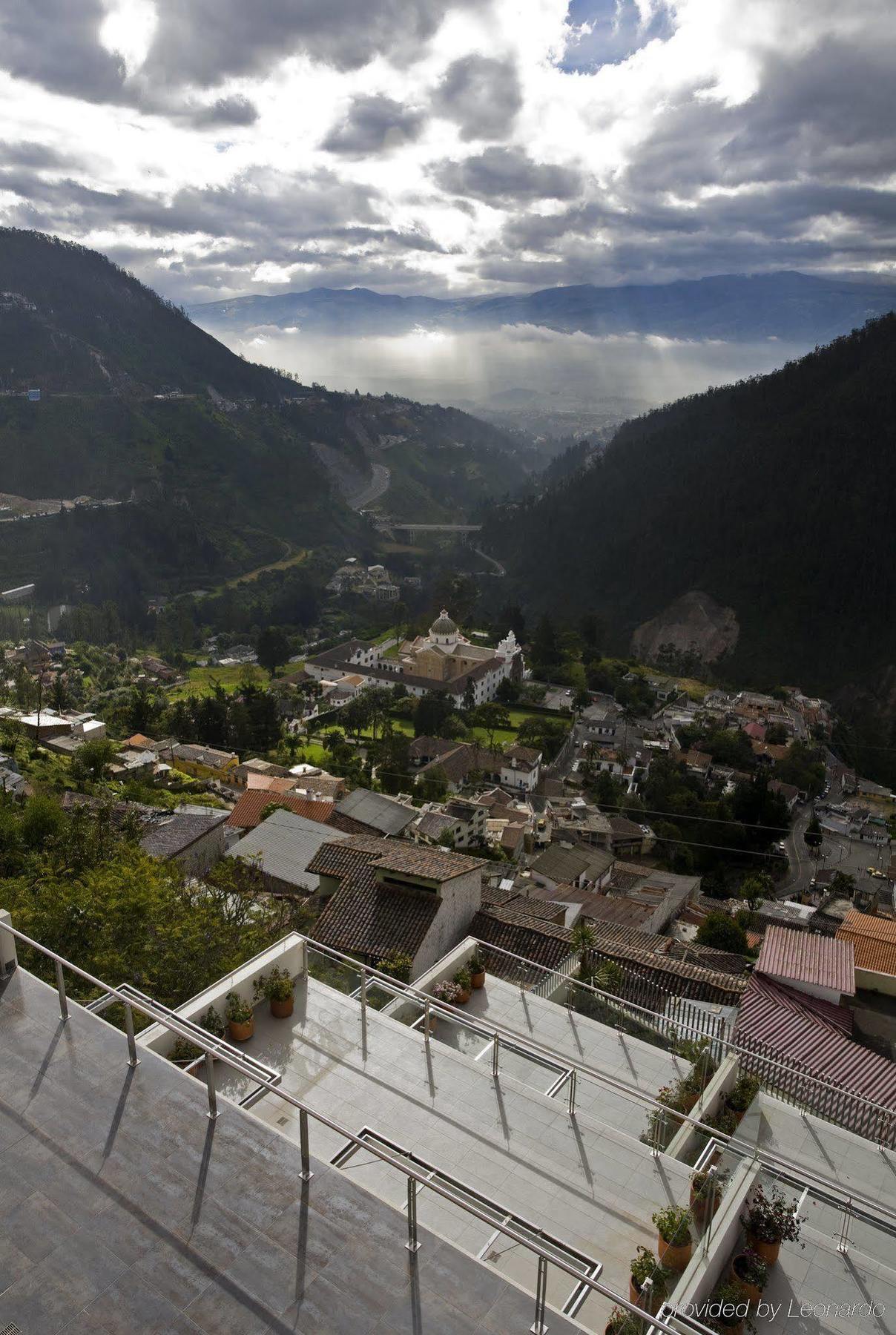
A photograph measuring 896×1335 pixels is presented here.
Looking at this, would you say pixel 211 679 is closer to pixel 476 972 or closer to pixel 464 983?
pixel 476 972

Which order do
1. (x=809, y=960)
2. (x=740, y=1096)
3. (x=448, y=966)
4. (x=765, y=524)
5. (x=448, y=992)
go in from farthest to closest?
(x=765, y=524) < (x=809, y=960) < (x=448, y=966) < (x=448, y=992) < (x=740, y=1096)

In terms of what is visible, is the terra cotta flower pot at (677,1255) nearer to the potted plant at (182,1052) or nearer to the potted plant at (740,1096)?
the potted plant at (740,1096)

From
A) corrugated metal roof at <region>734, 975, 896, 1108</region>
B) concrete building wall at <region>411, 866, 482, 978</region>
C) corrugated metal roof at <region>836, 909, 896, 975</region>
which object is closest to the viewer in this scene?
corrugated metal roof at <region>734, 975, 896, 1108</region>

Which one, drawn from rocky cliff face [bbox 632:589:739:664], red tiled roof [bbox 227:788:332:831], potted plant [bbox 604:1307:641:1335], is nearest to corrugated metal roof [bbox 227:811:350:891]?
red tiled roof [bbox 227:788:332:831]

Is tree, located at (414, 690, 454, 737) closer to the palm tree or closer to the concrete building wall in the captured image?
the concrete building wall

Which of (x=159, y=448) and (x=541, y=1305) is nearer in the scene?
(x=541, y=1305)

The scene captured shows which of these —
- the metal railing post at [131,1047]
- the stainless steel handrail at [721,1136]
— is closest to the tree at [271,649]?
the stainless steel handrail at [721,1136]

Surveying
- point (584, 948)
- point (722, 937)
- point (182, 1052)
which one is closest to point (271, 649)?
point (722, 937)
